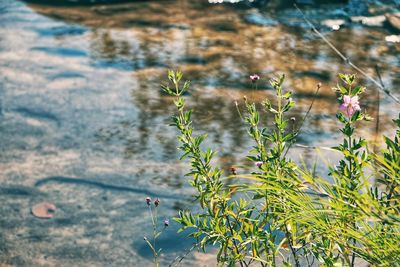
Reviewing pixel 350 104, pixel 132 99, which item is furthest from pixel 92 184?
pixel 350 104

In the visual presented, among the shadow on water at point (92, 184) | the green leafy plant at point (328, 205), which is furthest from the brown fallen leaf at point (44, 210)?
the green leafy plant at point (328, 205)

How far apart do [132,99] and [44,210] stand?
4.52 ft

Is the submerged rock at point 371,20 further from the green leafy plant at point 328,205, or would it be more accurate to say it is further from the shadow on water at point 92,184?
the green leafy plant at point 328,205

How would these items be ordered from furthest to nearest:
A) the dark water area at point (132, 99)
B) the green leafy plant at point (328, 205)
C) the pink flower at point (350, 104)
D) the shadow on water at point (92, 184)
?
the shadow on water at point (92, 184)
the dark water area at point (132, 99)
the pink flower at point (350, 104)
the green leafy plant at point (328, 205)

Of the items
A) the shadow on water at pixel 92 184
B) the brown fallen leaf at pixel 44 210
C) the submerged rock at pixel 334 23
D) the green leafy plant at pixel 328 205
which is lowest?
the brown fallen leaf at pixel 44 210

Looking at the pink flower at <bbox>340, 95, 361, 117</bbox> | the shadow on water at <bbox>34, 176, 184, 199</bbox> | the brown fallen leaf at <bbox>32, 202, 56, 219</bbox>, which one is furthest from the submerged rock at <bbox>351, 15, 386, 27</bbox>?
the pink flower at <bbox>340, 95, 361, 117</bbox>

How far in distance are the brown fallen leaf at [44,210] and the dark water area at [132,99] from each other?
5 centimetres

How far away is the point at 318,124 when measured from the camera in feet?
14.8

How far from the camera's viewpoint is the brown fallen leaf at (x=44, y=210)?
3.57 m

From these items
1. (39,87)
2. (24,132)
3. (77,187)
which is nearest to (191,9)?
(39,87)

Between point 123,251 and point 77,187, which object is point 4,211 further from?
point 123,251

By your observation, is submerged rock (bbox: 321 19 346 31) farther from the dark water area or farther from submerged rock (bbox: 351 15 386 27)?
submerged rock (bbox: 351 15 386 27)

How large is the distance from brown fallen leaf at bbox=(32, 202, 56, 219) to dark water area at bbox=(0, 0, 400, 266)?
0.05 m

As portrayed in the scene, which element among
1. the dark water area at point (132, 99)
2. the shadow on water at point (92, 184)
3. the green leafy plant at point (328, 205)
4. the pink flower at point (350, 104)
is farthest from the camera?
the shadow on water at point (92, 184)
